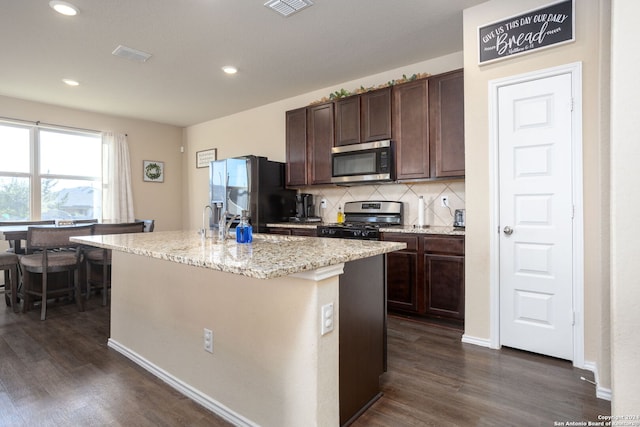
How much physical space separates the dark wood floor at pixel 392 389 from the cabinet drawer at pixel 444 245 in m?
0.72

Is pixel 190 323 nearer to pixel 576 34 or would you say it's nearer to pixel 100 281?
pixel 100 281

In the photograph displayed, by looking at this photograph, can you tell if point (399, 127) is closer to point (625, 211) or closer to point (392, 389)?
point (625, 211)

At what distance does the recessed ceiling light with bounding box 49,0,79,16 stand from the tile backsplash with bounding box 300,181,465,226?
9.53ft

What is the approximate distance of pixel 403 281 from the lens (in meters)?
3.26

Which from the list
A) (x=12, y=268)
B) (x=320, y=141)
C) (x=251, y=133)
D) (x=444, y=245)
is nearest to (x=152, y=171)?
(x=251, y=133)

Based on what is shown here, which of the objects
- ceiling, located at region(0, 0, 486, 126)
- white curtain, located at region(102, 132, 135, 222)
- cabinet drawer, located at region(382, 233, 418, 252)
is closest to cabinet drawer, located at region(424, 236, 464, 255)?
cabinet drawer, located at region(382, 233, 418, 252)

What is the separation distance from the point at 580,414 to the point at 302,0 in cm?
308

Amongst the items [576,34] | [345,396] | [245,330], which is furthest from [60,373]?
[576,34]

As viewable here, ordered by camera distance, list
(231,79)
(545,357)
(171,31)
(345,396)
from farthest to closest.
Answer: (231,79) < (171,31) < (545,357) < (345,396)

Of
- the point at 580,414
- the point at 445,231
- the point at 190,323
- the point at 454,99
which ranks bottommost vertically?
the point at 580,414

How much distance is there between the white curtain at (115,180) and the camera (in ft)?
18.3

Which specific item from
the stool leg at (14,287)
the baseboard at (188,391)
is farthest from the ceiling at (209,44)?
the baseboard at (188,391)

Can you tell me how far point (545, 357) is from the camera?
2438 millimetres

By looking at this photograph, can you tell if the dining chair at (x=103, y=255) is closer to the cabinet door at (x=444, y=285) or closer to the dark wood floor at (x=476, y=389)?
the dark wood floor at (x=476, y=389)
